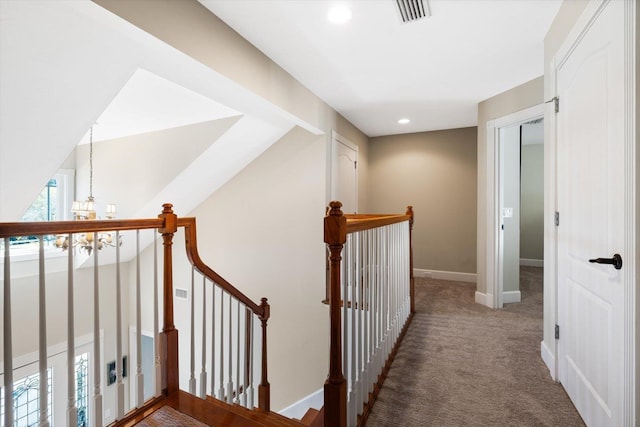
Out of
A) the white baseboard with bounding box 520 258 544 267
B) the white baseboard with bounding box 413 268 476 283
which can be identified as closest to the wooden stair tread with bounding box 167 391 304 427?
the white baseboard with bounding box 413 268 476 283

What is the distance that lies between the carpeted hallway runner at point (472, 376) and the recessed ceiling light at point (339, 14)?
8.09 ft

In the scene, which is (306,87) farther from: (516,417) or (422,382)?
(516,417)

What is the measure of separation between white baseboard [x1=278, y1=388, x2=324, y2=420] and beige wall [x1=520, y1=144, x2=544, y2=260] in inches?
184

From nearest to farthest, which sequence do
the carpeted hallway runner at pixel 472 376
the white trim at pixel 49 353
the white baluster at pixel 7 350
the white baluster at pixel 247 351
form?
the white baluster at pixel 7 350 → the carpeted hallway runner at pixel 472 376 → the white baluster at pixel 247 351 → the white trim at pixel 49 353

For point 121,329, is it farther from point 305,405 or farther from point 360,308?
point 305,405

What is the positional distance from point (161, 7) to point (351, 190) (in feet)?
10.7

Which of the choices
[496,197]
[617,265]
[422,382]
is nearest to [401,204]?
[496,197]

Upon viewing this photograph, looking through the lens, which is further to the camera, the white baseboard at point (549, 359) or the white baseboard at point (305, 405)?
the white baseboard at point (305, 405)

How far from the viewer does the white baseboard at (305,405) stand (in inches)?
147

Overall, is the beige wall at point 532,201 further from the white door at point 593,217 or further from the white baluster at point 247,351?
the white baluster at point 247,351

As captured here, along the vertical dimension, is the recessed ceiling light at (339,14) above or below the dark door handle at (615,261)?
above

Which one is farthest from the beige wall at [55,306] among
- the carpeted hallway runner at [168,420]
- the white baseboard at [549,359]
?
the white baseboard at [549,359]

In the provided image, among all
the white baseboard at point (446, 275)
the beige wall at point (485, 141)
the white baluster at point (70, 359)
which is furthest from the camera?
the white baseboard at point (446, 275)

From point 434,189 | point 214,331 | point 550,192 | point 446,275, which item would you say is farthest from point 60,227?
point 446,275
